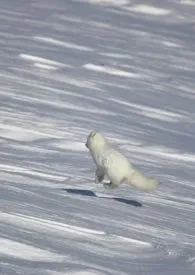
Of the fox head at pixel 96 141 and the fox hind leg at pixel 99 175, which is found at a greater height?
the fox head at pixel 96 141

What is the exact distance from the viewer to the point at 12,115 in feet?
30.0

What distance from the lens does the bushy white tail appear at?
6.18 metres

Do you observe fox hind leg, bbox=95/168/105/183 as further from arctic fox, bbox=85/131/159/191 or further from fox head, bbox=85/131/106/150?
fox head, bbox=85/131/106/150

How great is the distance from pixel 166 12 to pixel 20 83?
568 centimetres

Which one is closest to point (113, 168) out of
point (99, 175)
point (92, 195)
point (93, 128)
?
point (99, 175)

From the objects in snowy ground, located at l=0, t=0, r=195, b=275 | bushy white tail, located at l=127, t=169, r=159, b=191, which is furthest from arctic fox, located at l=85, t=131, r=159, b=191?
snowy ground, located at l=0, t=0, r=195, b=275

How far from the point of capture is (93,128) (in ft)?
30.1

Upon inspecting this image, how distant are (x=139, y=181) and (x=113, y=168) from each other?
132mm

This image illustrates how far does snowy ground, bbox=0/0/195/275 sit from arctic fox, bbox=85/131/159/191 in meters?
0.12

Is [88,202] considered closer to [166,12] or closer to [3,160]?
[3,160]

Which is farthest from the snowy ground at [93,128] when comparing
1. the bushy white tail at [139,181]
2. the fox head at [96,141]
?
the fox head at [96,141]

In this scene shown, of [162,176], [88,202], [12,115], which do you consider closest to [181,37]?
[12,115]

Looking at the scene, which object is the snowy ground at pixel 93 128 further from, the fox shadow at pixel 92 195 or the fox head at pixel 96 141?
the fox head at pixel 96 141

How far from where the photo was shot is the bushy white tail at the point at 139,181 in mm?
6176
